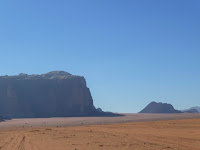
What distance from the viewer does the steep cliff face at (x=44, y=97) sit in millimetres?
116688

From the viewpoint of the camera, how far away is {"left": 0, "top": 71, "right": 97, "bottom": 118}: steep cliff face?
117 m

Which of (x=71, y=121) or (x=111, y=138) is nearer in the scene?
(x=111, y=138)

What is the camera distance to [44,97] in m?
124

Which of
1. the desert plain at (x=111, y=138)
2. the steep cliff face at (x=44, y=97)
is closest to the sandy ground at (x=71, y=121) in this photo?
the desert plain at (x=111, y=138)

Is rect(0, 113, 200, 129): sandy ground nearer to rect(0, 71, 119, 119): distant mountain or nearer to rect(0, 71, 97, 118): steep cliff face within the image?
rect(0, 71, 119, 119): distant mountain

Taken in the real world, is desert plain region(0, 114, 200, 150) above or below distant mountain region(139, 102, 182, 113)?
below

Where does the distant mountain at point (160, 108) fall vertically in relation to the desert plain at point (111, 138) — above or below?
above

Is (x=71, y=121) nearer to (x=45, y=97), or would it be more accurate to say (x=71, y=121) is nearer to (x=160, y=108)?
(x=45, y=97)

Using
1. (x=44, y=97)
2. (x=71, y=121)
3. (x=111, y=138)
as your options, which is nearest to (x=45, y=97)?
(x=44, y=97)

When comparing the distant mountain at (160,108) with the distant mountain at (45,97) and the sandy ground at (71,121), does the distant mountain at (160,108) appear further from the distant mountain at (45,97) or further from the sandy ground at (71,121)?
the sandy ground at (71,121)

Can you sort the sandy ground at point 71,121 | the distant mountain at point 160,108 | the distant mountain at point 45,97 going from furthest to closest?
1. the distant mountain at point 160,108
2. the distant mountain at point 45,97
3. the sandy ground at point 71,121

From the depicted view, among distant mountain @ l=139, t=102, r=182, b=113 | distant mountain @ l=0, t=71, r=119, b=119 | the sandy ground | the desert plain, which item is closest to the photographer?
the desert plain

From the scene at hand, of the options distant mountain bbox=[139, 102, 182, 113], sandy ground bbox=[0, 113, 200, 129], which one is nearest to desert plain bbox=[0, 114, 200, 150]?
sandy ground bbox=[0, 113, 200, 129]

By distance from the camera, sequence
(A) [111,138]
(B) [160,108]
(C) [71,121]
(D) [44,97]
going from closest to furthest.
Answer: (A) [111,138]
(C) [71,121]
(D) [44,97]
(B) [160,108]
